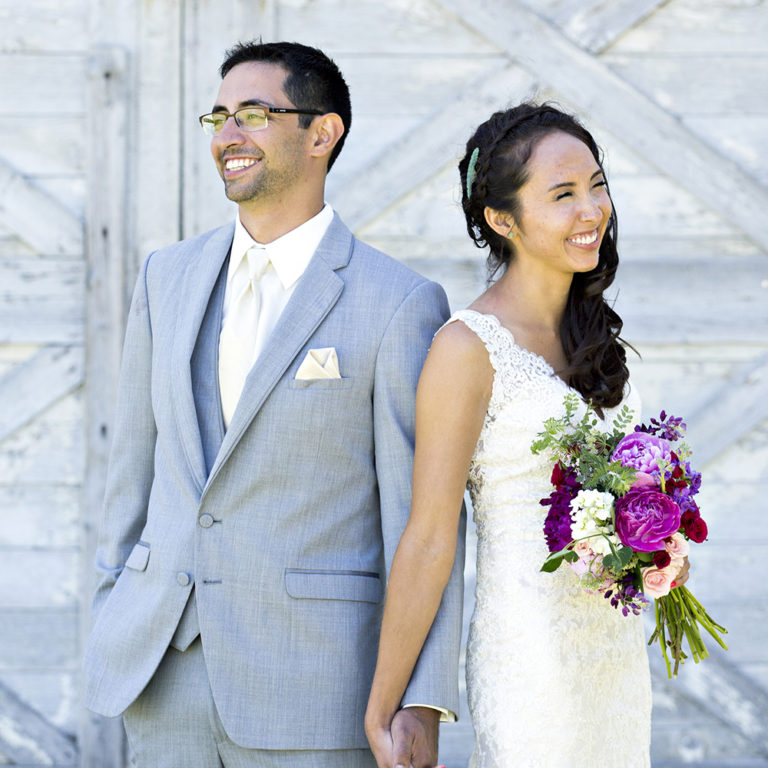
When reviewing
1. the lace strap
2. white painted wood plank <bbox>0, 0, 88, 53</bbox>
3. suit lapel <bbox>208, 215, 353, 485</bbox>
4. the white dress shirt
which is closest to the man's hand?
suit lapel <bbox>208, 215, 353, 485</bbox>

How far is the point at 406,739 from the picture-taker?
202 centimetres

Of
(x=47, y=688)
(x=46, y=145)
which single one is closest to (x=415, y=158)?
(x=46, y=145)

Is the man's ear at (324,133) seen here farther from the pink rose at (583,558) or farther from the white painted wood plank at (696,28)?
the white painted wood plank at (696,28)

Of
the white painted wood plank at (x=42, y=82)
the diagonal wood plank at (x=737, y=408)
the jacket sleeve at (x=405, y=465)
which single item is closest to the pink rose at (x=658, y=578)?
the jacket sleeve at (x=405, y=465)

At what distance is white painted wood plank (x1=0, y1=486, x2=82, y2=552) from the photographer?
3.93m

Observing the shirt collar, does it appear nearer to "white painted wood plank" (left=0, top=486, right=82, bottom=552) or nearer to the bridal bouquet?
the bridal bouquet

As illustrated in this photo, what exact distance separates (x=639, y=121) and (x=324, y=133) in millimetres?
1879

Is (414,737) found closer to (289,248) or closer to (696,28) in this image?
(289,248)

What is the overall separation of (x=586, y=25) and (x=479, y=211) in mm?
1852

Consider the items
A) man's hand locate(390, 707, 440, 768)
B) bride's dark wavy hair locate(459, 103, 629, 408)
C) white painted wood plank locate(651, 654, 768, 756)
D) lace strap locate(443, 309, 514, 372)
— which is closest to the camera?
man's hand locate(390, 707, 440, 768)

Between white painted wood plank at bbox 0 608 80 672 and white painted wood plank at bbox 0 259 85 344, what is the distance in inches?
39.5

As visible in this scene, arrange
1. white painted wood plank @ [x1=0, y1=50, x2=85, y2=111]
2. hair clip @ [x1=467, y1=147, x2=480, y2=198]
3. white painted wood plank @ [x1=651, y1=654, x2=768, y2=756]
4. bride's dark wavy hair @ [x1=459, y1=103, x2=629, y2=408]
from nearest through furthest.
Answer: bride's dark wavy hair @ [x1=459, y1=103, x2=629, y2=408], hair clip @ [x1=467, y1=147, x2=480, y2=198], white painted wood plank @ [x1=651, y1=654, x2=768, y2=756], white painted wood plank @ [x1=0, y1=50, x2=85, y2=111]

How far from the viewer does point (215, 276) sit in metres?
2.32

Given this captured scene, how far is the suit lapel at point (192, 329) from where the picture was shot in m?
2.17
